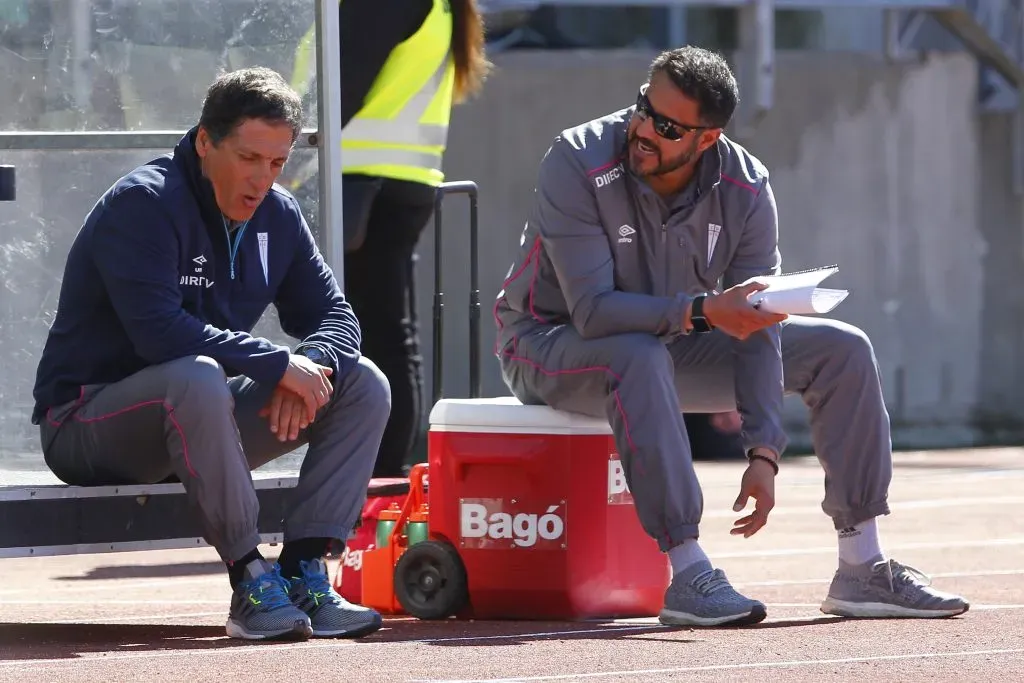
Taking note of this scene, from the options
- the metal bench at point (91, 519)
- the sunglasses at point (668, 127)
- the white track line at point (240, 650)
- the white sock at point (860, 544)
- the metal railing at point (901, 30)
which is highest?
the metal railing at point (901, 30)

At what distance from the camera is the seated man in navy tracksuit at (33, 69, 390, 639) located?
4156 mm

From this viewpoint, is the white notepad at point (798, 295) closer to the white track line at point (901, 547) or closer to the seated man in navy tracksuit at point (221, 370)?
the seated man in navy tracksuit at point (221, 370)

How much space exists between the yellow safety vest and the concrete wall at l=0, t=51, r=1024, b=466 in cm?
565

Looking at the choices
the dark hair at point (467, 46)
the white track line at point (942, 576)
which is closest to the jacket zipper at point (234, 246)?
the dark hair at point (467, 46)

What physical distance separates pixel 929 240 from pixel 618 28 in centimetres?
232

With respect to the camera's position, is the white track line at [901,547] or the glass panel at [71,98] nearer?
the glass panel at [71,98]

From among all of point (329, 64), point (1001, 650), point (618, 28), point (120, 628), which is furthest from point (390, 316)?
point (618, 28)

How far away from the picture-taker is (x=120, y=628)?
471cm

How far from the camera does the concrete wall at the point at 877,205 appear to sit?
11.8 m

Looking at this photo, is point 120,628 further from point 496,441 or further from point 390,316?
point 390,316

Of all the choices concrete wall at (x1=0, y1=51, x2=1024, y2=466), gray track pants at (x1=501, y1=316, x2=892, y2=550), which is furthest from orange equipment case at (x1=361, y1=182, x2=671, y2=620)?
concrete wall at (x1=0, y1=51, x2=1024, y2=466)

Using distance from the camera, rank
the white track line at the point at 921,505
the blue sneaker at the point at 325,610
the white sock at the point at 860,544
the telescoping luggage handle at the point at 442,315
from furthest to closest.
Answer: the white track line at the point at 921,505, the telescoping luggage handle at the point at 442,315, the white sock at the point at 860,544, the blue sneaker at the point at 325,610

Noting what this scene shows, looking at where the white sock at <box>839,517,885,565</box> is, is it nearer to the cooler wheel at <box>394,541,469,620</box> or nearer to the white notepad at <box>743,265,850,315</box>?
the white notepad at <box>743,265,850,315</box>

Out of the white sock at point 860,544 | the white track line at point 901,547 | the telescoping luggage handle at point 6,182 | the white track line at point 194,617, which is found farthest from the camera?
the white track line at point 901,547
